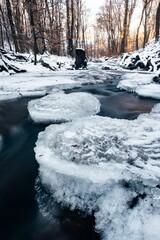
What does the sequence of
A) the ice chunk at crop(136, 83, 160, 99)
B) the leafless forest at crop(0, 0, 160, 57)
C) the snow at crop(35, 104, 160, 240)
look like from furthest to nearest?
the leafless forest at crop(0, 0, 160, 57) < the ice chunk at crop(136, 83, 160, 99) < the snow at crop(35, 104, 160, 240)

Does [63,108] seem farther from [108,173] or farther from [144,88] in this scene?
[144,88]

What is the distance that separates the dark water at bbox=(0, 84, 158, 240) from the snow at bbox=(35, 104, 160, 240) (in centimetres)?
15

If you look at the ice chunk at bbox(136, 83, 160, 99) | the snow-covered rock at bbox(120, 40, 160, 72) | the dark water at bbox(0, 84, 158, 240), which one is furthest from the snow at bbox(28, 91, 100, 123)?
the snow-covered rock at bbox(120, 40, 160, 72)

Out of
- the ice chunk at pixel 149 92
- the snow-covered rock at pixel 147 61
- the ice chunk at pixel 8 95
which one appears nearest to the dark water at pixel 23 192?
the ice chunk at pixel 8 95

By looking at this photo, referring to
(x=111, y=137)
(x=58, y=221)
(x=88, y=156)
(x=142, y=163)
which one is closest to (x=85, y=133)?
(x=111, y=137)

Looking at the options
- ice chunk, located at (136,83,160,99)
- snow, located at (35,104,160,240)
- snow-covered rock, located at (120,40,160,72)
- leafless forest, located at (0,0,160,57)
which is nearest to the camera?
snow, located at (35,104,160,240)

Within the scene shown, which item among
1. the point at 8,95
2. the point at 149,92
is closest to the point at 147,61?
the point at 149,92

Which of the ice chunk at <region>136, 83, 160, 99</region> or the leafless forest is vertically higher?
the leafless forest

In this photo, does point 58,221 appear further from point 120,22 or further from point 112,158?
point 120,22

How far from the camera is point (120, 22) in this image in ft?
99.5

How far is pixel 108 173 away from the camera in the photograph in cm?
199

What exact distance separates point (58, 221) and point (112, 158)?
0.80 meters

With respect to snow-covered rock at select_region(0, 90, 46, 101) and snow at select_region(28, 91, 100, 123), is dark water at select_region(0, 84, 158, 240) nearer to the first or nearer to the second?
snow at select_region(28, 91, 100, 123)

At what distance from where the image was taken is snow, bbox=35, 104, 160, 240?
5.32 feet
